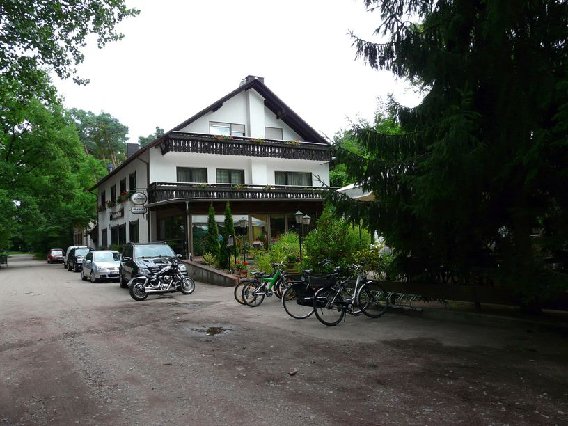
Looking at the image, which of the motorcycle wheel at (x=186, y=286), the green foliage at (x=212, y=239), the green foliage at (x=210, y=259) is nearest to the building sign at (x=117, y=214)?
the green foliage at (x=212, y=239)

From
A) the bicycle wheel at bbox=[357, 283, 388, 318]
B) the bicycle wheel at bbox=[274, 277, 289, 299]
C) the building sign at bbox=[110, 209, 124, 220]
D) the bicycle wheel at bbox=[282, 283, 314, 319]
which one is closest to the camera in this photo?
the bicycle wheel at bbox=[357, 283, 388, 318]

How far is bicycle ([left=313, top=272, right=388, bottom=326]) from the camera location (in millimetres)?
9420

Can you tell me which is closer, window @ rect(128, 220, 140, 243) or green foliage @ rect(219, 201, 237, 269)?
green foliage @ rect(219, 201, 237, 269)

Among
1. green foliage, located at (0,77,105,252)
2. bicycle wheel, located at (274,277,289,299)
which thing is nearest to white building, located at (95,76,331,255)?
green foliage, located at (0,77,105,252)

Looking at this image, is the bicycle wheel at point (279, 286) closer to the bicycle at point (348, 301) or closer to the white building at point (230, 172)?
the bicycle at point (348, 301)

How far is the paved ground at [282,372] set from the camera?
454 centimetres

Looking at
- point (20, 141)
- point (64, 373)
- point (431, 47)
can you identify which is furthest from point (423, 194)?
point (20, 141)

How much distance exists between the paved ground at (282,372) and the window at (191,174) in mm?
17887

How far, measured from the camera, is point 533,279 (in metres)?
7.24

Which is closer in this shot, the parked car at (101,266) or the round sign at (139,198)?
the parked car at (101,266)

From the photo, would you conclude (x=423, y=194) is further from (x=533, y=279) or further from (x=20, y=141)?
(x=20, y=141)

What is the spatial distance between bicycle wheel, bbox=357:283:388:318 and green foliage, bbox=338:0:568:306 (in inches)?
48.1

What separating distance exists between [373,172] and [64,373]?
584 cm

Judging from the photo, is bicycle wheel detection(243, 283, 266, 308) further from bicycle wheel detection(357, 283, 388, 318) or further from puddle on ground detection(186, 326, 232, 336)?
bicycle wheel detection(357, 283, 388, 318)
